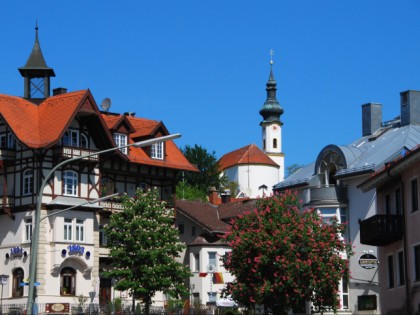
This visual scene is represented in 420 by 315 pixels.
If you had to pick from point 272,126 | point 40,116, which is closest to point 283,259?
point 40,116

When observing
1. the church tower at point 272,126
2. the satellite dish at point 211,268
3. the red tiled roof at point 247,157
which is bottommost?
the satellite dish at point 211,268

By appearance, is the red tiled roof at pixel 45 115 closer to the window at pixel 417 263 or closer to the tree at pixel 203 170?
the window at pixel 417 263

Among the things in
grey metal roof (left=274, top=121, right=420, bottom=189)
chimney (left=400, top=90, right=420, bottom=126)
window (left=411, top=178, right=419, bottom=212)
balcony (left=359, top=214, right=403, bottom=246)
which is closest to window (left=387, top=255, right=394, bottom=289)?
balcony (left=359, top=214, right=403, bottom=246)

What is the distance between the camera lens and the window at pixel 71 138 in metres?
66.3

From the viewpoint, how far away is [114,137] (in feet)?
233

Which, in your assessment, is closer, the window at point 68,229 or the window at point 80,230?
the window at point 68,229

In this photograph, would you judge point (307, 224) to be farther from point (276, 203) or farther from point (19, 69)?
point (19, 69)

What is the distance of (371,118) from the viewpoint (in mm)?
74438

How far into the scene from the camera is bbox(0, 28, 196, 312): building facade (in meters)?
64.5

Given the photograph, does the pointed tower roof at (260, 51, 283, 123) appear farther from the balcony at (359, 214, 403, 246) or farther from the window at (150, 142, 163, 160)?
the balcony at (359, 214, 403, 246)

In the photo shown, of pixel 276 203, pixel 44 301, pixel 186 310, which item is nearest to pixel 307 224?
pixel 276 203

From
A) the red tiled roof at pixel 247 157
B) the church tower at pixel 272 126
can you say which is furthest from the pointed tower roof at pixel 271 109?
the red tiled roof at pixel 247 157

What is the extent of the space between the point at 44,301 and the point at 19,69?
1696 centimetres

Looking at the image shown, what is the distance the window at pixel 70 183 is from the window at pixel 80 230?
1.92 metres
